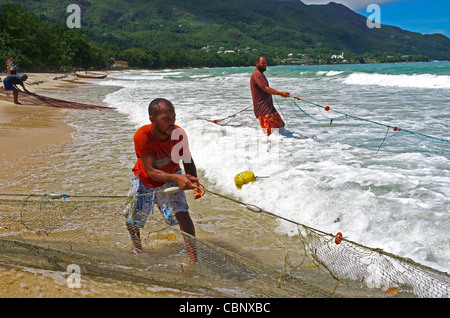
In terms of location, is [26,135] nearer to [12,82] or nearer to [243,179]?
[243,179]

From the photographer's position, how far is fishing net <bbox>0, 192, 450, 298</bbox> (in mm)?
2490

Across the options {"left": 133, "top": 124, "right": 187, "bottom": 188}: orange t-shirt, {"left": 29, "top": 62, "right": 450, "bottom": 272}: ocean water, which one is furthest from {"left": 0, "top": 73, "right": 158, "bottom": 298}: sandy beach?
{"left": 133, "top": 124, "right": 187, "bottom": 188}: orange t-shirt

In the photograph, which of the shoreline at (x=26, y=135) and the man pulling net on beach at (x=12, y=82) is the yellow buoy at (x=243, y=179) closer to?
the shoreline at (x=26, y=135)

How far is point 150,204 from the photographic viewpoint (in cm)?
307

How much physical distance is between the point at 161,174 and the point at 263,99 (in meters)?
4.89

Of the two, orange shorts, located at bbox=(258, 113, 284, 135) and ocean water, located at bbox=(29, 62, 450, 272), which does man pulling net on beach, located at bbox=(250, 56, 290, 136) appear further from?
ocean water, located at bbox=(29, 62, 450, 272)

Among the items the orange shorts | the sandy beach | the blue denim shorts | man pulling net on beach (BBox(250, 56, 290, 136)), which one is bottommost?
the sandy beach

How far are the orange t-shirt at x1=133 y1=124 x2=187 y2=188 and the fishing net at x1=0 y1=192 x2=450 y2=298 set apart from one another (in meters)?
0.35

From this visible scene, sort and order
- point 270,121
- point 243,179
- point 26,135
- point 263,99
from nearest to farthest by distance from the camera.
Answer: point 243,179, point 263,99, point 270,121, point 26,135

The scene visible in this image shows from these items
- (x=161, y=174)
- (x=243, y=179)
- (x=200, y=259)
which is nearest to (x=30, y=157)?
(x=243, y=179)

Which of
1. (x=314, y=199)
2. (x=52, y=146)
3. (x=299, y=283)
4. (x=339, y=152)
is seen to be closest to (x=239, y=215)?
(x=314, y=199)

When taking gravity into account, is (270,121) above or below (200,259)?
above

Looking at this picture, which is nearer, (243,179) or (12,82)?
(243,179)

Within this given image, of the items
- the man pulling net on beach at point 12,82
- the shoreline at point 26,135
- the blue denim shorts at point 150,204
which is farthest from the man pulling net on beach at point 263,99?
the man pulling net on beach at point 12,82
